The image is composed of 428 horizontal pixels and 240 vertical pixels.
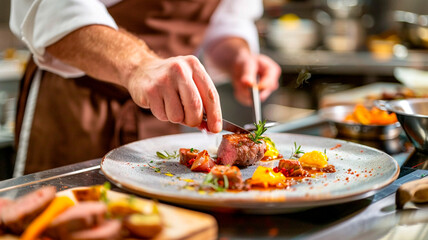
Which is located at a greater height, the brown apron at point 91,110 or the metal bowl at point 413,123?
the metal bowl at point 413,123

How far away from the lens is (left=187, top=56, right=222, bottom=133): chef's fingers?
1230mm

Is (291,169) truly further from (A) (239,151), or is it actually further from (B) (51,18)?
(B) (51,18)

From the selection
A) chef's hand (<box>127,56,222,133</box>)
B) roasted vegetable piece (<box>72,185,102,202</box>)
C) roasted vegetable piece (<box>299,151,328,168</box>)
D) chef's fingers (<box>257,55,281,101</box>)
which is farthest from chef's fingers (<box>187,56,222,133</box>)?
chef's fingers (<box>257,55,281,101</box>)

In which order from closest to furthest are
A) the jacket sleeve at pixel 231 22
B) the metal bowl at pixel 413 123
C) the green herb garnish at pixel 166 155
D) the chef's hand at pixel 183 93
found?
1. the chef's hand at pixel 183 93
2. the green herb garnish at pixel 166 155
3. the metal bowl at pixel 413 123
4. the jacket sleeve at pixel 231 22

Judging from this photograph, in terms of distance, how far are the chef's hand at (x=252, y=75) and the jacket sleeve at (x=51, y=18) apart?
678 mm

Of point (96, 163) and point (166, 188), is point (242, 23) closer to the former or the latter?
point (96, 163)

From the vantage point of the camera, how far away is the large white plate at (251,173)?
0.93 meters

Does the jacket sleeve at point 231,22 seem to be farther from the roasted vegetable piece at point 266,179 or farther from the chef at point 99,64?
the roasted vegetable piece at point 266,179

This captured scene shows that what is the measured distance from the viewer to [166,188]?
1024 millimetres

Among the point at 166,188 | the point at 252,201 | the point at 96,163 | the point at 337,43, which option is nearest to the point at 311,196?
the point at 252,201

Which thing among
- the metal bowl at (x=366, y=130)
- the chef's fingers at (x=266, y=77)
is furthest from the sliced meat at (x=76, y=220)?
the chef's fingers at (x=266, y=77)

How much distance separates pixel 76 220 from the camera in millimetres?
766

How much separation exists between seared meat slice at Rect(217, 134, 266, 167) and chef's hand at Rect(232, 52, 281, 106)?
0.69 meters

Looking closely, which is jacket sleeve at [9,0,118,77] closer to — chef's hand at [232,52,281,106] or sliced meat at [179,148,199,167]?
sliced meat at [179,148,199,167]
